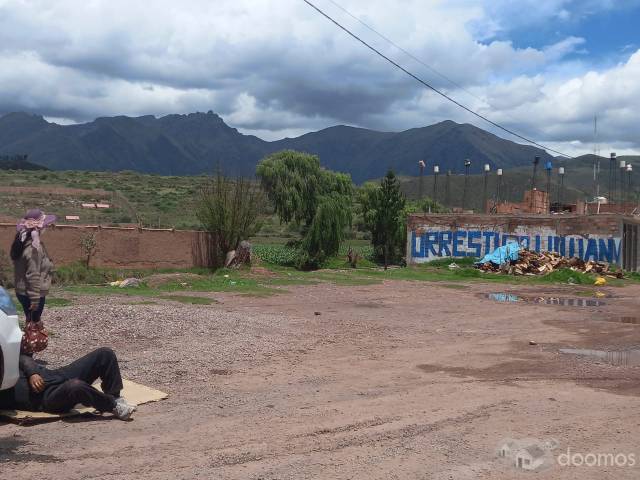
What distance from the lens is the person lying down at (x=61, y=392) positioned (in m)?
6.89

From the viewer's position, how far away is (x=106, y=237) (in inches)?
1088

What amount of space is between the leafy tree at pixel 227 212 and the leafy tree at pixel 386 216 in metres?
7.57

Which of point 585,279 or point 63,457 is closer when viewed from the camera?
point 63,457

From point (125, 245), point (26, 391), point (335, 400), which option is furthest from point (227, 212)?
point (26, 391)

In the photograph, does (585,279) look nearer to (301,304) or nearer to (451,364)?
(301,304)

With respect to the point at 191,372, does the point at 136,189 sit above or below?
above

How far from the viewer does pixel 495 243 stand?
123 feet

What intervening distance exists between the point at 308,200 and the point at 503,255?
12.4 m

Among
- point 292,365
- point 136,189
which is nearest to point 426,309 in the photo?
point 292,365

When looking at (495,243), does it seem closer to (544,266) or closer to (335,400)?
(544,266)

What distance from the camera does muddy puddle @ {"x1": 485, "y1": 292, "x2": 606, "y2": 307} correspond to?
21.4 metres

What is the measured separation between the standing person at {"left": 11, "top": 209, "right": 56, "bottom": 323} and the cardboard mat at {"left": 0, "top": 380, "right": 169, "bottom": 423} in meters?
1.66

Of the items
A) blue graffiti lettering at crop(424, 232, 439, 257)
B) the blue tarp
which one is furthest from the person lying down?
blue graffiti lettering at crop(424, 232, 439, 257)

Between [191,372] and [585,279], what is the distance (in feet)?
82.0
